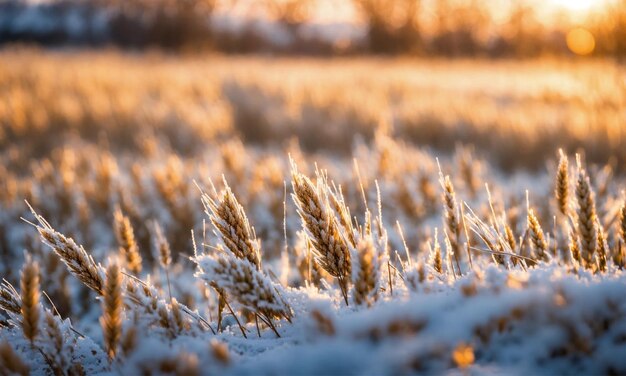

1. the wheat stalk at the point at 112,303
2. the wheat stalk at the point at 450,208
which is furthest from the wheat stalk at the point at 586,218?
the wheat stalk at the point at 112,303

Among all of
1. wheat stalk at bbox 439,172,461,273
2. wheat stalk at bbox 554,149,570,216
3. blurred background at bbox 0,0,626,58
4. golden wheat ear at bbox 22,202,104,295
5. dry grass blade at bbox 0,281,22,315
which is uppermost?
blurred background at bbox 0,0,626,58

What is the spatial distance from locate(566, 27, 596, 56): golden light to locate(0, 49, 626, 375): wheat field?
24.8 ft

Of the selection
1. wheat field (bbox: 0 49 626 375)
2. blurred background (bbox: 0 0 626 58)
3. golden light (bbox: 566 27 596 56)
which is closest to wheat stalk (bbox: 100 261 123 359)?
wheat field (bbox: 0 49 626 375)

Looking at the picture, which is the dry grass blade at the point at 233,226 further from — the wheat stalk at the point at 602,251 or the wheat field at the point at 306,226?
the wheat stalk at the point at 602,251

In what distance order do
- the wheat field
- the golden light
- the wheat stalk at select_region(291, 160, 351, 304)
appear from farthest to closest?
1. the golden light
2. the wheat stalk at select_region(291, 160, 351, 304)
3. the wheat field

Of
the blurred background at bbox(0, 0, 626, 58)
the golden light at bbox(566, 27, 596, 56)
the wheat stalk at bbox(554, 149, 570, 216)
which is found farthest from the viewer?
the blurred background at bbox(0, 0, 626, 58)

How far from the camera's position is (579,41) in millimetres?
17312

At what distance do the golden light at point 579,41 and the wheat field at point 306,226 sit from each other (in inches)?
297

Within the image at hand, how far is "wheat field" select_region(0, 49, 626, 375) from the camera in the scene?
2.90 ft

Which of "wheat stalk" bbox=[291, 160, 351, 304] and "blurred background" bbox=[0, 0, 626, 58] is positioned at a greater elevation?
"blurred background" bbox=[0, 0, 626, 58]

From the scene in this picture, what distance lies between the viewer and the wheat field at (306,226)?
883mm

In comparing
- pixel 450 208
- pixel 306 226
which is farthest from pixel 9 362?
pixel 450 208

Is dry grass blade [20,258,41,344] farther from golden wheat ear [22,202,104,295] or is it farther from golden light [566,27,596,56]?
golden light [566,27,596,56]

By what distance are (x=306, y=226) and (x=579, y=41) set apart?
1957 cm
